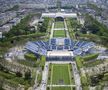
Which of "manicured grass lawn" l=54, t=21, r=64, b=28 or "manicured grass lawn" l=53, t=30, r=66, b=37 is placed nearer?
"manicured grass lawn" l=53, t=30, r=66, b=37

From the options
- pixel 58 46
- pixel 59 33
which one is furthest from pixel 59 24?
pixel 58 46

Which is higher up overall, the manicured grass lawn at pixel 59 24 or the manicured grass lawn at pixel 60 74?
the manicured grass lawn at pixel 60 74

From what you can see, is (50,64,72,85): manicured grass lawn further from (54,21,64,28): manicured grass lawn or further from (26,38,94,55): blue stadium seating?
(54,21,64,28): manicured grass lawn

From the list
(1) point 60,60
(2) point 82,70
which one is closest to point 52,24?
(1) point 60,60

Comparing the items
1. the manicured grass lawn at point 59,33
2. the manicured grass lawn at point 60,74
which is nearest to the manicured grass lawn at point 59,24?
the manicured grass lawn at point 59,33

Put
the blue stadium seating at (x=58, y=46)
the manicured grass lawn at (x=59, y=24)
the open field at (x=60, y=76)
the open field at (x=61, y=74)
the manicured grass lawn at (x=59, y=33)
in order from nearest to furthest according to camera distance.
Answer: the open field at (x=60, y=76) < the open field at (x=61, y=74) < the blue stadium seating at (x=58, y=46) < the manicured grass lawn at (x=59, y=33) < the manicured grass lawn at (x=59, y=24)

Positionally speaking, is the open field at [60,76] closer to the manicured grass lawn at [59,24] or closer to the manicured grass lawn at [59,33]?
the manicured grass lawn at [59,33]

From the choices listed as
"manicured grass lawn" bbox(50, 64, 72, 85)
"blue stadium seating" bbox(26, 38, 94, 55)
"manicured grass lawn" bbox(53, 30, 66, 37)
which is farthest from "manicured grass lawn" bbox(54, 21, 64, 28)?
"manicured grass lawn" bbox(50, 64, 72, 85)

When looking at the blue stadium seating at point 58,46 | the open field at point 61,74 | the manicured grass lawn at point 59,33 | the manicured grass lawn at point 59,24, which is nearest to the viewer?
the open field at point 61,74
